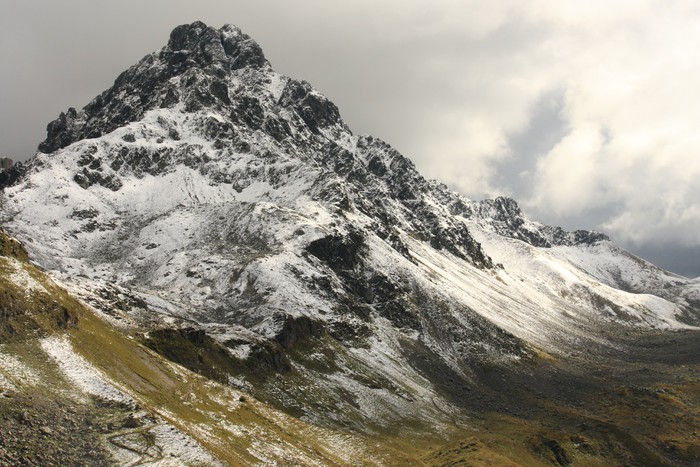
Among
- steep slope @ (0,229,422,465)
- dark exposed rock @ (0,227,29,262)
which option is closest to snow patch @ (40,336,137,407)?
steep slope @ (0,229,422,465)

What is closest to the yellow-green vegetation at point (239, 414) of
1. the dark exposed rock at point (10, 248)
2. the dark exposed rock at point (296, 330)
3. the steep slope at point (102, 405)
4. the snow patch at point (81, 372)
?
the steep slope at point (102, 405)

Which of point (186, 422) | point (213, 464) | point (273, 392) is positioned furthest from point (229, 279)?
point (213, 464)

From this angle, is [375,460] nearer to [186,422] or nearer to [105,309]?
[186,422]

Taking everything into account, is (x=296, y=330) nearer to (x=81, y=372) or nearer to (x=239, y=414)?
(x=239, y=414)

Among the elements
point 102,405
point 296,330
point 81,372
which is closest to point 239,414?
point 81,372

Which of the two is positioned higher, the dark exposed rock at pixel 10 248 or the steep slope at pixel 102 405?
the dark exposed rock at pixel 10 248

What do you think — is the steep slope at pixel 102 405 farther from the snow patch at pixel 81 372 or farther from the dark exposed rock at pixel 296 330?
the dark exposed rock at pixel 296 330

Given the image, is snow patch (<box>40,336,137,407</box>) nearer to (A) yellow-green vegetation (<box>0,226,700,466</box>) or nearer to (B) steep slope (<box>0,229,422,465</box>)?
(B) steep slope (<box>0,229,422,465</box>)

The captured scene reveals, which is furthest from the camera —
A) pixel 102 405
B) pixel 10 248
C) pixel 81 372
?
pixel 10 248

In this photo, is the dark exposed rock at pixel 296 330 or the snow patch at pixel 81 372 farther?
the dark exposed rock at pixel 296 330

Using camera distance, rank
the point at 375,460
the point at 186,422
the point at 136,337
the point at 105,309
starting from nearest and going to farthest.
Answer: the point at 186,422
the point at 375,460
the point at 136,337
the point at 105,309

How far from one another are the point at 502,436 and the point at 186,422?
8745 centimetres

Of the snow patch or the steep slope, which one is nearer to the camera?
the steep slope

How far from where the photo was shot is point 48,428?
4375 centimetres
